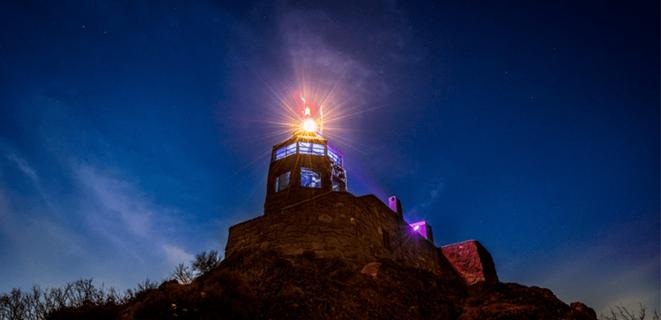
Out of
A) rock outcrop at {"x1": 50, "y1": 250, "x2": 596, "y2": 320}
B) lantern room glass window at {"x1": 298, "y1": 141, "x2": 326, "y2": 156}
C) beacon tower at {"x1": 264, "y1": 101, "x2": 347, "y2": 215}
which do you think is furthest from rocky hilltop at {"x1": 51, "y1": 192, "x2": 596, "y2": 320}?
lantern room glass window at {"x1": 298, "y1": 141, "x2": 326, "y2": 156}

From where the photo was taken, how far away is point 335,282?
456 inches

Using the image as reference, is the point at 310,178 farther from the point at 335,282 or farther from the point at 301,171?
the point at 335,282

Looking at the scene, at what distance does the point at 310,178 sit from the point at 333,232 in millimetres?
12229

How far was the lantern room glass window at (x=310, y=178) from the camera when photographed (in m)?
26.0

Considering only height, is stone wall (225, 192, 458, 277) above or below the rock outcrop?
above

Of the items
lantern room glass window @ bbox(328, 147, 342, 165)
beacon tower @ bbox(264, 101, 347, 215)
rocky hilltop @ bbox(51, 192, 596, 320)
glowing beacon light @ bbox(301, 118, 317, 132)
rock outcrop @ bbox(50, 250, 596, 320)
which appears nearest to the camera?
rock outcrop @ bbox(50, 250, 596, 320)

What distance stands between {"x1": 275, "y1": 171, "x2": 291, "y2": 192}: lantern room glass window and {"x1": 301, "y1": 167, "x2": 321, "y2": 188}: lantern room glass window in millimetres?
1078

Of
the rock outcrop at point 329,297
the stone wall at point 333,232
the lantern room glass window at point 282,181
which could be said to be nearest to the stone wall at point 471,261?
the stone wall at point 333,232

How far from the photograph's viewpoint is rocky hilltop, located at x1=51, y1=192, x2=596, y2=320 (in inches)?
382

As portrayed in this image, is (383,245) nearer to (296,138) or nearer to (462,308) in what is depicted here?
(462,308)

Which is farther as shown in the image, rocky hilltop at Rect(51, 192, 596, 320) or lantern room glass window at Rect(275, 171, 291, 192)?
lantern room glass window at Rect(275, 171, 291, 192)

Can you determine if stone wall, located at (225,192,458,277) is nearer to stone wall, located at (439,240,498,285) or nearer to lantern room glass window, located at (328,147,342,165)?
stone wall, located at (439,240,498,285)

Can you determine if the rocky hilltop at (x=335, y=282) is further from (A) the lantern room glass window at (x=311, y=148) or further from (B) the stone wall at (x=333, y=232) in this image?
(A) the lantern room glass window at (x=311, y=148)

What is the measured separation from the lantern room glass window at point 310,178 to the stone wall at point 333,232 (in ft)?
30.5
